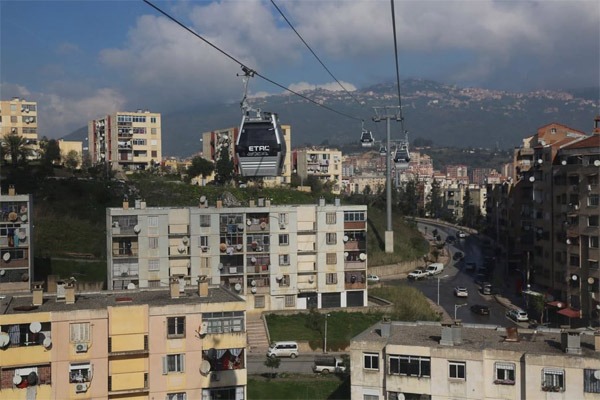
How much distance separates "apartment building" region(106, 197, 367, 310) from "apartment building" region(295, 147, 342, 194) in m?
43.4

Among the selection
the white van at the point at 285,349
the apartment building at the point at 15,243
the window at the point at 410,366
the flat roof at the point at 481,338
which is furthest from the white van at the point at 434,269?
the window at the point at 410,366

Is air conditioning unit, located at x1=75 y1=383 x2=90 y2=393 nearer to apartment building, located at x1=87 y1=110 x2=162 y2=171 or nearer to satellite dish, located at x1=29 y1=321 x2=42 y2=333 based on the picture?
satellite dish, located at x1=29 y1=321 x2=42 y2=333

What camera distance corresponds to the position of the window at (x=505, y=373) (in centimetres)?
1461

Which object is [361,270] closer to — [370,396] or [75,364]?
[370,396]

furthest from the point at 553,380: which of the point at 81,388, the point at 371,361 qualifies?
the point at 81,388

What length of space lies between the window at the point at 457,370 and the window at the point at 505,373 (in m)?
0.60

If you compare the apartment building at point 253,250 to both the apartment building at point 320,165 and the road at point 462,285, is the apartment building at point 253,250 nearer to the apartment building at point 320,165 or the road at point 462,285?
the road at point 462,285

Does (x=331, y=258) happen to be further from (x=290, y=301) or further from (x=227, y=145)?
(x=227, y=145)

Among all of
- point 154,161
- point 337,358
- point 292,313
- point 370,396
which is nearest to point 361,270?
point 292,313

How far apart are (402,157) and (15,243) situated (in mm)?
20146

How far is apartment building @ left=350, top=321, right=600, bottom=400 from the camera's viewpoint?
559 inches

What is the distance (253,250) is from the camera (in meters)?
32.3

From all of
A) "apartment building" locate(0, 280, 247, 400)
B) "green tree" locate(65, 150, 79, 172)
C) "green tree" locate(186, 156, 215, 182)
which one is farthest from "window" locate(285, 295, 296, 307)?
"green tree" locate(65, 150, 79, 172)

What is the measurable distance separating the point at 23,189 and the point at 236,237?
57.9 ft
